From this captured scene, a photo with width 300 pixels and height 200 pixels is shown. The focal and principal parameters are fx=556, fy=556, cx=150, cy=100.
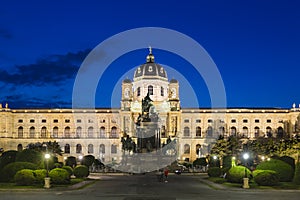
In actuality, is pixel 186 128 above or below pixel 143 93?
below

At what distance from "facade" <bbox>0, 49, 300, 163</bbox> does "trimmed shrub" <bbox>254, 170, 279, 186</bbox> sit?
3619 inches

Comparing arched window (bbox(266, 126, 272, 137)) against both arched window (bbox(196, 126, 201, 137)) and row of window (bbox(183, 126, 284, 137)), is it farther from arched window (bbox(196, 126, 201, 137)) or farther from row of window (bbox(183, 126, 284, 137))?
arched window (bbox(196, 126, 201, 137))

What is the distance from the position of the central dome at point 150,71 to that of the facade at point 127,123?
2714 millimetres

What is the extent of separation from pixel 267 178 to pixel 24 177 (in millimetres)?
17913

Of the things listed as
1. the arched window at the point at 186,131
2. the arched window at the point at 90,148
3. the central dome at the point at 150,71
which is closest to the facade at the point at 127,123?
the arched window at the point at 90,148

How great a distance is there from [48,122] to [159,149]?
7222 cm

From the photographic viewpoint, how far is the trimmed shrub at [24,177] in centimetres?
4066

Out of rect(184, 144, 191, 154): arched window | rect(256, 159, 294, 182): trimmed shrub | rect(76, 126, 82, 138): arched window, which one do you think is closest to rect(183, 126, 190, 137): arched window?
rect(184, 144, 191, 154): arched window

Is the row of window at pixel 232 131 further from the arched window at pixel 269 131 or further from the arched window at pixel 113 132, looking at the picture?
the arched window at pixel 113 132

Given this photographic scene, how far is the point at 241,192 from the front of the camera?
3728cm

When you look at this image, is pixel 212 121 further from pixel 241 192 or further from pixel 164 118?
pixel 241 192

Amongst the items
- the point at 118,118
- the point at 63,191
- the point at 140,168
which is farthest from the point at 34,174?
the point at 118,118

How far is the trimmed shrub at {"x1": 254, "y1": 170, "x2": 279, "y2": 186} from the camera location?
4128 cm

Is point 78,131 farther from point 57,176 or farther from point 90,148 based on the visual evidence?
point 57,176
